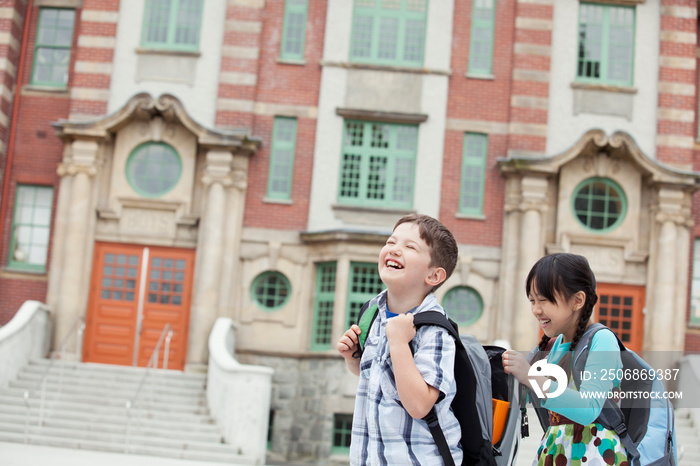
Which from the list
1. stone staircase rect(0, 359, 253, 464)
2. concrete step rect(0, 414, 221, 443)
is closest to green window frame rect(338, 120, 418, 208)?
stone staircase rect(0, 359, 253, 464)

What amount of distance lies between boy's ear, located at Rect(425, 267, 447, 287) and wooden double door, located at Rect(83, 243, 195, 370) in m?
16.5

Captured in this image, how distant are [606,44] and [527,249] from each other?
18.0 feet

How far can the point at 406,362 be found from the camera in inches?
124

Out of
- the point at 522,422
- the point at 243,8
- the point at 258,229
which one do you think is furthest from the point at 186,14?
the point at 522,422

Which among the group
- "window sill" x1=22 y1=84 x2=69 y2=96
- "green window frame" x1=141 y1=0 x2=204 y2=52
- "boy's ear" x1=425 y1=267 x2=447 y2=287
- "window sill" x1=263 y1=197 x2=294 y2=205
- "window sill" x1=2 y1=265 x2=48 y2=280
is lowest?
"boy's ear" x1=425 y1=267 x2=447 y2=287

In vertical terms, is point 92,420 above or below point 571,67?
below

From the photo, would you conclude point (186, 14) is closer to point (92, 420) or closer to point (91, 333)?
point (91, 333)

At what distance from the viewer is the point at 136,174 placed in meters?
19.8

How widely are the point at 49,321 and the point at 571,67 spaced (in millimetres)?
13423

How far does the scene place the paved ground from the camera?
468 inches

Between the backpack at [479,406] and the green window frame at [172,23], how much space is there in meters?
17.9

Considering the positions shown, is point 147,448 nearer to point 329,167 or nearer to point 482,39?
point 329,167

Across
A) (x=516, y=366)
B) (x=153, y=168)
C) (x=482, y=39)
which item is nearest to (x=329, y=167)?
(x=153, y=168)

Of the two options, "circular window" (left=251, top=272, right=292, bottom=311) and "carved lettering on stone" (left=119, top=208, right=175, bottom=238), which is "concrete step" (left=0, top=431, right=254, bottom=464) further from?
"carved lettering on stone" (left=119, top=208, right=175, bottom=238)
